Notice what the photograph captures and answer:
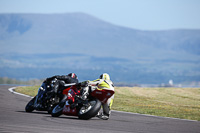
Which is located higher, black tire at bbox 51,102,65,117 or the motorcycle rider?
the motorcycle rider

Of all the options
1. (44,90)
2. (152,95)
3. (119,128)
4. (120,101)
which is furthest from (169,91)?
(119,128)

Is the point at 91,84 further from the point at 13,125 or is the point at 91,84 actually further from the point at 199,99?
the point at 199,99

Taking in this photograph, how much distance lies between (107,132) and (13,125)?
2.19 metres

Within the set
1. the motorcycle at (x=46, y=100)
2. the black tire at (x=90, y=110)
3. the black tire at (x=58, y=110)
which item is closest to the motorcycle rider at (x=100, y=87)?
the black tire at (x=90, y=110)

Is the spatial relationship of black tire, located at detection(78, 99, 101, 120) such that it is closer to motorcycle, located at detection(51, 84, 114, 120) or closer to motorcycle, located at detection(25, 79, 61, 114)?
motorcycle, located at detection(51, 84, 114, 120)

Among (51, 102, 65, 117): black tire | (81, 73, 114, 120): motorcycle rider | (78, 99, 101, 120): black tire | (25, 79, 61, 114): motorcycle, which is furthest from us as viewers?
(25, 79, 61, 114): motorcycle

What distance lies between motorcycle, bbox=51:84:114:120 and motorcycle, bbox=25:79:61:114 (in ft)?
2.51

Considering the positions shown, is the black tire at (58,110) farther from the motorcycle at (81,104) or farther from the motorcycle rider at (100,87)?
the motorcycle rider at (100,87)

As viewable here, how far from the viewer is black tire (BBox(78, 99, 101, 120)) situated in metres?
14.3

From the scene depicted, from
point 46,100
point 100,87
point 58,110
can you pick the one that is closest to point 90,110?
point 100,87

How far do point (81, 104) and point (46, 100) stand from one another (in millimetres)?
1932

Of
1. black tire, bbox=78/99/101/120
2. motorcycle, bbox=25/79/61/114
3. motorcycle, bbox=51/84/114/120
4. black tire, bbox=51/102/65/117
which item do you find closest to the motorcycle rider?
motorcycle, bbox=51/84/114/120

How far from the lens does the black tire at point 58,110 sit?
14914 mm

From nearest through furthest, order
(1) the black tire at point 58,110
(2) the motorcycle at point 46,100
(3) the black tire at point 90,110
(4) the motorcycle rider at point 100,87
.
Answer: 1. (3) the black tire at point 90,110
2. (4) the motorcycle rider at point 100,87
3. (1) the black tire at point 58,110
4. (2) the motorcycle at point 46,100
